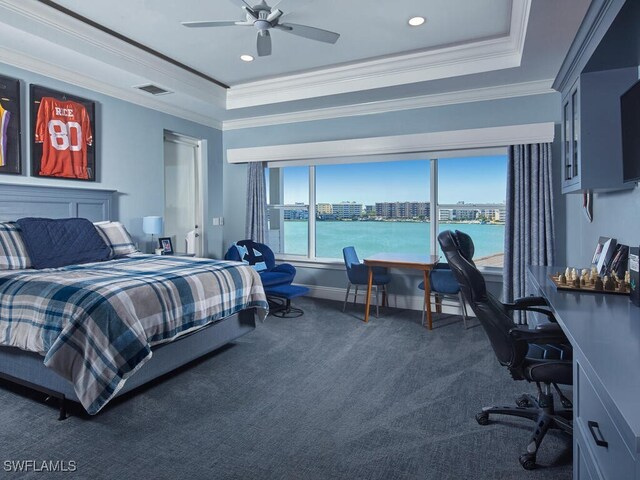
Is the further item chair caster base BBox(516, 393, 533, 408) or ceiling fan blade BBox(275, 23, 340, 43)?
ceiling fan blade BBox(275, 23, 340, 43)

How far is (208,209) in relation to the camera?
5.84 m

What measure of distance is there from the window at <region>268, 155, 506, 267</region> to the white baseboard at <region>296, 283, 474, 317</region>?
0.51 meters

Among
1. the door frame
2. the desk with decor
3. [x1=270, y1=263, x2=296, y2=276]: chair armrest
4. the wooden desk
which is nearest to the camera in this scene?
the desk with decor

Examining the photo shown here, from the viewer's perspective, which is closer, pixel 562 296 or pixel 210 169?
pixel 562 296

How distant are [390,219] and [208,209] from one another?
2.68 m

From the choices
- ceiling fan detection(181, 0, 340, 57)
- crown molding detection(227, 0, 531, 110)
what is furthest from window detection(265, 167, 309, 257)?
ceiling fan detection(181, 0, 340, 57)

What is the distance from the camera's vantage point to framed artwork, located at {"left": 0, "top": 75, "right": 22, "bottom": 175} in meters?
3.42

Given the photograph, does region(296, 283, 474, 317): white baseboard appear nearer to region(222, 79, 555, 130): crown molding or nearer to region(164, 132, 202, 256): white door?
region(164, 132, 202, 256): white door

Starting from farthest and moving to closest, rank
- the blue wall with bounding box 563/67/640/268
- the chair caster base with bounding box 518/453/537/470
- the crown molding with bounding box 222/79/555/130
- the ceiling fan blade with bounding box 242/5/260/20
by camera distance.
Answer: the crown molding with bounding box 222/79/555/130
the ceiling fan blade with bounding box 242/5/260/20
the blue wall with bounding box 563/67/640/268
the chair caster base with bounding box 518/453/537/470

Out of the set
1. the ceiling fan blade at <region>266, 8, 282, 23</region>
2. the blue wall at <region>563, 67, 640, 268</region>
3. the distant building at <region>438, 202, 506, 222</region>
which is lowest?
the blue wall at <region>563, 67, 640, 268</region>

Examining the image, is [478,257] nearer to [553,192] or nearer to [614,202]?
[553,192]

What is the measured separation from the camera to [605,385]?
977mm

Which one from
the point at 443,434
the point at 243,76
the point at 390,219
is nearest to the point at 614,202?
the point at 443,434

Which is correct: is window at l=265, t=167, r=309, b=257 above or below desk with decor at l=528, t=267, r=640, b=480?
above
